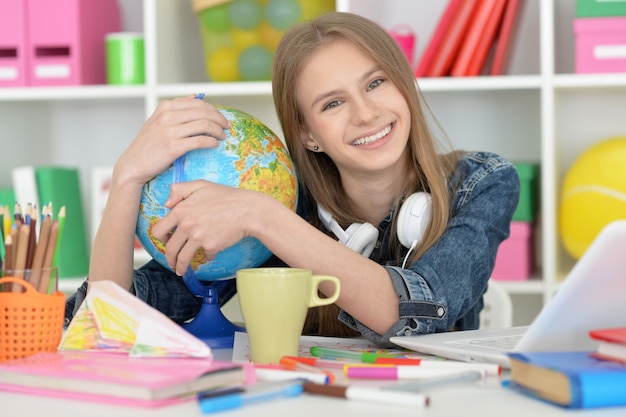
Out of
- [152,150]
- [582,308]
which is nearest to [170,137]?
[152,150]

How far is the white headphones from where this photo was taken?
143 centimetres

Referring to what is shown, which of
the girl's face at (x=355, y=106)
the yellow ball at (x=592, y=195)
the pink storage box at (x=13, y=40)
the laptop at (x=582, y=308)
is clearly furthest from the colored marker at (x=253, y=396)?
the pink storage box at (x=13, y=40)

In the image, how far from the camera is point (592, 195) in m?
2.29

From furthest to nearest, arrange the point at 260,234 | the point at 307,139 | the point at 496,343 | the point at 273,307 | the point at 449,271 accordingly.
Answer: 1. the point at 307,139
2. the point at 449,271
3. the point at 260,234
4. the point at 496,343
5. the point at 273,307

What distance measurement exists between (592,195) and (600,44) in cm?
42

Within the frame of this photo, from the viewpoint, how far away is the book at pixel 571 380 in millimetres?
778

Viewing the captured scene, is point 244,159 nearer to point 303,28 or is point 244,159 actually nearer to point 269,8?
point 303,28

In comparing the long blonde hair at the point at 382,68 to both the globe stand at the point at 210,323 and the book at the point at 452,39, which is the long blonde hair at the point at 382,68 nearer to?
the globe stand at the point at 210,323

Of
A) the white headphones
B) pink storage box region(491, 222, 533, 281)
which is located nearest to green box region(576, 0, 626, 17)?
pink storage box region(491, 222, 533, 281)

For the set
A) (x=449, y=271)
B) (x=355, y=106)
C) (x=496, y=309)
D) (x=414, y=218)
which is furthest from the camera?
(x=496, y=309)

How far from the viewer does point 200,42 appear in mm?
2867

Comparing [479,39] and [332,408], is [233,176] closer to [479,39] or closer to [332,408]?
[332,408]

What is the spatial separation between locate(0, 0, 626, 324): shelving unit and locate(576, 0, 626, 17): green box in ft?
0.27

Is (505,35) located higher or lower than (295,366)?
higher
